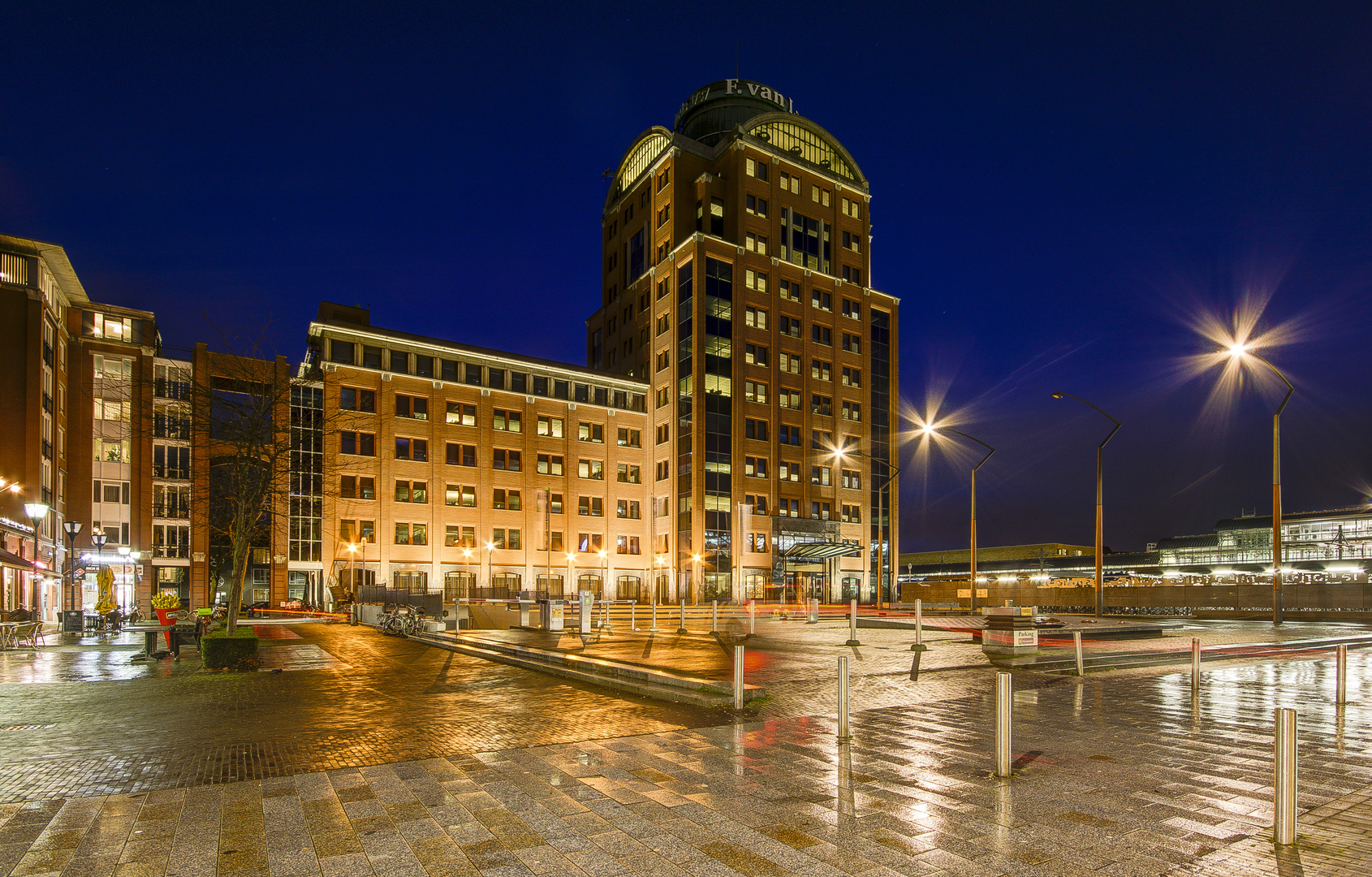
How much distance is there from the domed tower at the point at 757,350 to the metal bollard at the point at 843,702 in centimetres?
5605

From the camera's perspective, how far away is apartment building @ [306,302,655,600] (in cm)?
6066

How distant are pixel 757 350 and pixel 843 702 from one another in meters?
64.6

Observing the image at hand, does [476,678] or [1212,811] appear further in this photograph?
[476,678]

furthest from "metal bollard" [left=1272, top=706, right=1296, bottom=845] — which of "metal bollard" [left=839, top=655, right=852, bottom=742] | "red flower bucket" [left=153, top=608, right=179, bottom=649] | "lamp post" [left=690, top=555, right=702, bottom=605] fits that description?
"lamp post" [left=690, top=555, right=702, bottom=605]

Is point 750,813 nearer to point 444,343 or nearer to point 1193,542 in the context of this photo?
point 444,343

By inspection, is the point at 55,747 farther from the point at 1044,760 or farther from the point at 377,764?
the point at 1044,760

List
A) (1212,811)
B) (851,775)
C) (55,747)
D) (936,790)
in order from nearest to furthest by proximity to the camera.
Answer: (1212,811)
(936,790)
(851,775)
(55,747)

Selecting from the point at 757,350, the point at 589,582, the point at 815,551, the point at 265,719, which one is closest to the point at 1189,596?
the point at 815,551

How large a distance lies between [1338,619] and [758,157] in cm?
5533

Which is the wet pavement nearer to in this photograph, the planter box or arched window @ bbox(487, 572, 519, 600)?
the planter box

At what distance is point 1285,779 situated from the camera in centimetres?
587

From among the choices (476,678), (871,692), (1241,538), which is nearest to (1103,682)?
(871,692)

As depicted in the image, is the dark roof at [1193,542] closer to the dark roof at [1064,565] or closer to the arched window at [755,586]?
the dark roof at [1064,565]

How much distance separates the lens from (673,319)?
7306 cm
